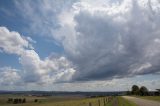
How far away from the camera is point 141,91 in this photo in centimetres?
19925
